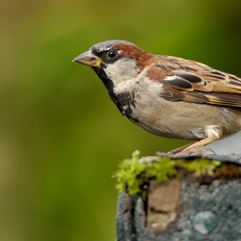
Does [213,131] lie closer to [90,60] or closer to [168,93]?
[168,93]

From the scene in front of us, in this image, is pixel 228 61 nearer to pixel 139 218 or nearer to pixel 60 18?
pixel 60 18

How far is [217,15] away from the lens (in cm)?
820

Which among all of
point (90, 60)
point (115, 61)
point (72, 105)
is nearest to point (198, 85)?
point (115, 61)

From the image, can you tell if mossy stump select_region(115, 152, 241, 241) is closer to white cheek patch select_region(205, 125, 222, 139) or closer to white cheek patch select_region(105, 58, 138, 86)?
white cheek patch select_region(205, 125, 222, 139)

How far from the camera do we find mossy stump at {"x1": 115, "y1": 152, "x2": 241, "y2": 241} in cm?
337

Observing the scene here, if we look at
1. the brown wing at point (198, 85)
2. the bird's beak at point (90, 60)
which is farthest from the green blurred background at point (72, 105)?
the bird's beak at point (90, 60)

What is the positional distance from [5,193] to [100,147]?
1014 mm

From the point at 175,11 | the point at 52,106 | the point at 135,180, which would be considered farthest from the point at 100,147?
the point at 135,180

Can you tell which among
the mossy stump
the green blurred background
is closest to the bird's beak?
the green blurred background

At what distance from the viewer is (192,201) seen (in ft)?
11.1

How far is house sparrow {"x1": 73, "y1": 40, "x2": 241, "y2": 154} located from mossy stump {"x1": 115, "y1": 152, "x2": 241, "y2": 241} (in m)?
2.16

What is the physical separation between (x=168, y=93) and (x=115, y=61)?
363 mm

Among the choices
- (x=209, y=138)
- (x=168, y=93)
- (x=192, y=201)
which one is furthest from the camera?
(x=168, y=93)

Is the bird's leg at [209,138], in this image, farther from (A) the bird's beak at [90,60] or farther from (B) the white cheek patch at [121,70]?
(A) the bird's beak at [90,60]
